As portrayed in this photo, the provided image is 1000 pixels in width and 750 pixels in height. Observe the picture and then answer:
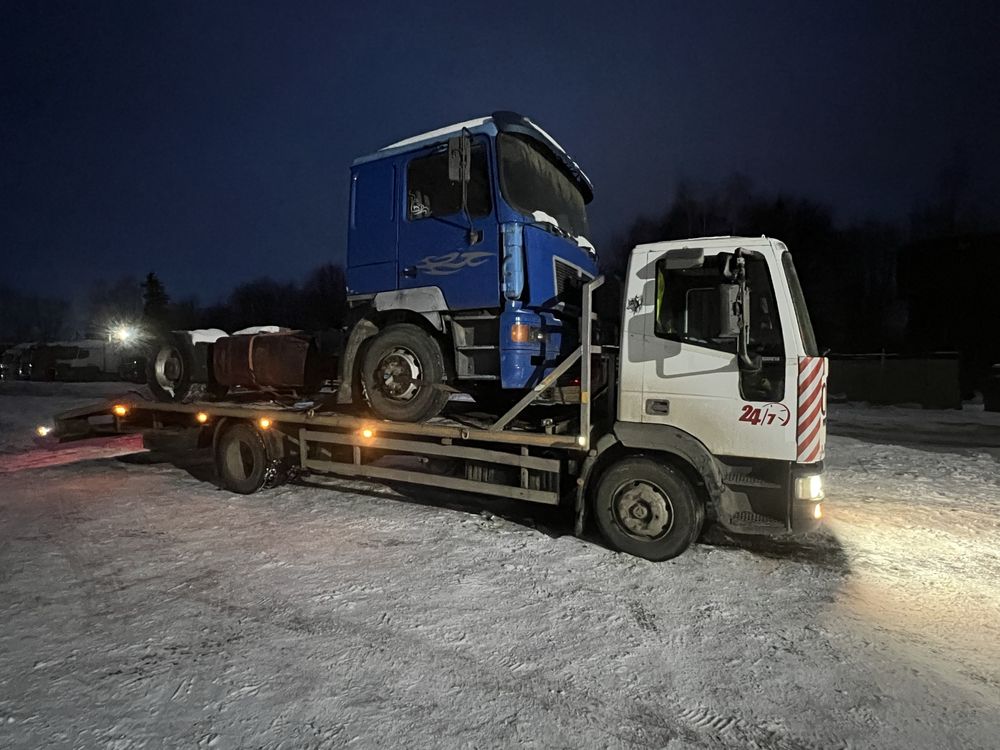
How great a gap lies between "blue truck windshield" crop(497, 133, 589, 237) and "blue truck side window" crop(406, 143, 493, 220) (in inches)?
8.2

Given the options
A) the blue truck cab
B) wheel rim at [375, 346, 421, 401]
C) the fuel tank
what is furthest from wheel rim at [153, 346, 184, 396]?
wheel rim at [375, 346, 421, 401]

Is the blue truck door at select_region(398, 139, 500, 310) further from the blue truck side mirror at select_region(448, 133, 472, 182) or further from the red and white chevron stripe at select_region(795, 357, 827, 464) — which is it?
the red and white chevron stripe at select_region(795, 357, 827, 464)

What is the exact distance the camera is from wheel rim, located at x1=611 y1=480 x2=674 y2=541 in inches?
180

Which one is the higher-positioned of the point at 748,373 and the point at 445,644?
the point at 748,373

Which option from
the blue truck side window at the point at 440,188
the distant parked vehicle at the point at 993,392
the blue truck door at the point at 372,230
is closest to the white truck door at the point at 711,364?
the blue truck side window at the point at 440,188

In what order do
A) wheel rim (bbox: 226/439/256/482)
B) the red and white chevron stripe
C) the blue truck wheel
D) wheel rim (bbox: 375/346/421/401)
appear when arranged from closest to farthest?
1. the red and white chevron stripe
2. the blue truck wheel
3. wheel rim (bbox: 375/346/421/401)
4. wheel rim (bbox: 226/439/256/482)

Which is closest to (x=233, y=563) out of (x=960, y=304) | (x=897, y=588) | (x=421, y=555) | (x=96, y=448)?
(x=421, y=555)

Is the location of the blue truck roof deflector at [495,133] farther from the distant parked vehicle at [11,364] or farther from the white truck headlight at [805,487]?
the distant parked vehicle at [11,364]

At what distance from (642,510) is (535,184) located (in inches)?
129

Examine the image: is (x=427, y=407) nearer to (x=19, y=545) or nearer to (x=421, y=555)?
(x=421, y=555)

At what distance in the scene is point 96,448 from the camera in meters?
10.8

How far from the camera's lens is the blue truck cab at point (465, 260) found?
5.10 meters

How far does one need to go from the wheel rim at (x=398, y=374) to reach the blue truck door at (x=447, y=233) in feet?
2.29

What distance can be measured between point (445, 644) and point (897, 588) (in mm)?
3415
